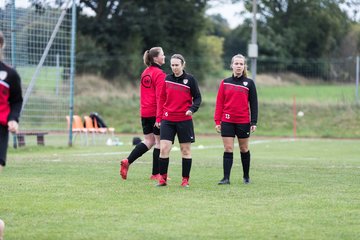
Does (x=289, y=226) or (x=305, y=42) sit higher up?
(x=305, y=42)

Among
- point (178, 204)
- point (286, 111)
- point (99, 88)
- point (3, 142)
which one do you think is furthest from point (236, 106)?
point (99, 88)

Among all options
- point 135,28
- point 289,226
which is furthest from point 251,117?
point 135,28

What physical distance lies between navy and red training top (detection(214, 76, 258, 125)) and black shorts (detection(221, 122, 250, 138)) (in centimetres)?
6

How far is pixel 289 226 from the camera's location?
745cm

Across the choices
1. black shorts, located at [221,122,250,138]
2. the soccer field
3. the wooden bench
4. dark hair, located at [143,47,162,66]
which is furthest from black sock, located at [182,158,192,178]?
the wooden bench

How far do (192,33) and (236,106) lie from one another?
39134 mm

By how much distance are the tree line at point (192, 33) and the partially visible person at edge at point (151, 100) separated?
2661 centimetres

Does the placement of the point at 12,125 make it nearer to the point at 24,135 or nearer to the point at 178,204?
the point at 178,204

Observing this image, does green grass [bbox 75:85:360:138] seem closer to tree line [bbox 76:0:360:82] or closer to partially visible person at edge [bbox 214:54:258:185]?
tree line [bbox 76:0:360:82]

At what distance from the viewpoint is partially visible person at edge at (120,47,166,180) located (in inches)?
451

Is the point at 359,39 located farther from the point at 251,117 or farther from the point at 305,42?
the point at 251,117

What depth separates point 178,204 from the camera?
8.85 metres

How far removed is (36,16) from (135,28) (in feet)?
86.4

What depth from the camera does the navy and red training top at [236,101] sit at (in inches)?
433
